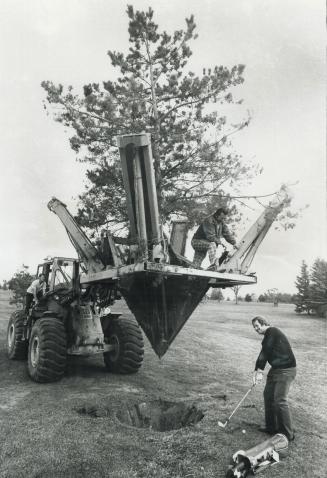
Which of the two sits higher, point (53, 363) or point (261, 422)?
point (53, 363)

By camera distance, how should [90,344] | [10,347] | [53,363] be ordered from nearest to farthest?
[53,363], [90,344], [10,347]

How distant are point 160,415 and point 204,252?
2.83 metres

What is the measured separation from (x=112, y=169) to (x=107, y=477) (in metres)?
10.3

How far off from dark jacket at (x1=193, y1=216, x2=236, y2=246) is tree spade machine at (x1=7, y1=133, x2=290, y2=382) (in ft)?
0.91

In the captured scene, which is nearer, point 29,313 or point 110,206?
point 29,313

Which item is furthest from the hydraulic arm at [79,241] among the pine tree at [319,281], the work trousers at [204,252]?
the pine tree at [319,281]

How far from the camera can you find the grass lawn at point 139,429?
15.1ft

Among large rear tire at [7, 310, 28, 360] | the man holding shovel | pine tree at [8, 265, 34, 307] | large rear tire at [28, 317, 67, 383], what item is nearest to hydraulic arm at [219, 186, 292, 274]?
the man holding shovel

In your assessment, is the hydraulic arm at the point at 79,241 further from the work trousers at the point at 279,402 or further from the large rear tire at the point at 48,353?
the work trousers at the point at 279,402

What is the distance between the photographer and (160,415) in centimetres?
680

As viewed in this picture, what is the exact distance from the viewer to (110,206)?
44.7 ft

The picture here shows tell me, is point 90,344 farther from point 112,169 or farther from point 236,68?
point 236,68

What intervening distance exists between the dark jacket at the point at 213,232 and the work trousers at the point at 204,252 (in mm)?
88

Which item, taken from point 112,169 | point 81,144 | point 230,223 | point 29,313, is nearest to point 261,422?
point 29,313
